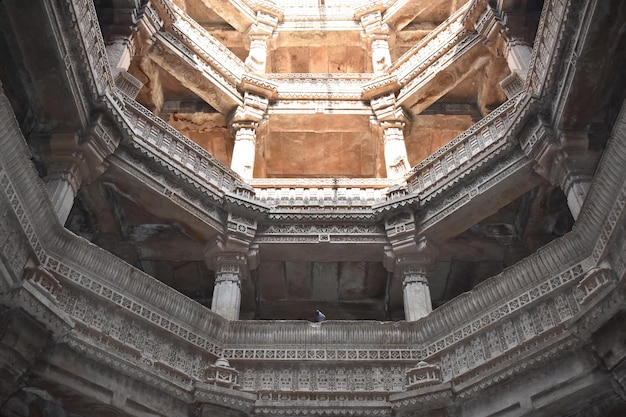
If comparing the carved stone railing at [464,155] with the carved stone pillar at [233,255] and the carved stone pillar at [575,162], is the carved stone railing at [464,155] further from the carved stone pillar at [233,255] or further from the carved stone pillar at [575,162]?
the carved stone pillar at [233,255]

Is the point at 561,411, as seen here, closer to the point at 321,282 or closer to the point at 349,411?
the point at 349,411

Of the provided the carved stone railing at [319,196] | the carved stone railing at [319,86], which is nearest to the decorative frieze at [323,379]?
the carved stone railing at [319,196]

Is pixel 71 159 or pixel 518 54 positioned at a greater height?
pixel 518 54

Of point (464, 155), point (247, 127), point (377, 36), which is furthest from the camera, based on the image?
point (377, 36)

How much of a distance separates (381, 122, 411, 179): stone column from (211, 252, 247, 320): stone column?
5022 mm

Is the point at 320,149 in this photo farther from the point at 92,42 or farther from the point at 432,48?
the point at 92,42

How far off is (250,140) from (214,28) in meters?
7.79

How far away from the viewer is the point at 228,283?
10.2 m

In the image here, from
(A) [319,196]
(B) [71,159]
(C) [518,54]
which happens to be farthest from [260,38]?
(B) [71,159]

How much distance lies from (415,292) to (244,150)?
6.89 metres

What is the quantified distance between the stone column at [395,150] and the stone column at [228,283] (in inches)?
198

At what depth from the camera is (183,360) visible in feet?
23.4

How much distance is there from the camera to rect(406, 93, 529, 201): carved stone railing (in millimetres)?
10523

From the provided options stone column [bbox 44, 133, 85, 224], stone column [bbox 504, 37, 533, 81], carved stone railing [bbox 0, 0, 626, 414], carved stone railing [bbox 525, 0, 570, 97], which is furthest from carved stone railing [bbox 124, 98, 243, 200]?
A: stone column [bbox 504, 37, 533, 81]
